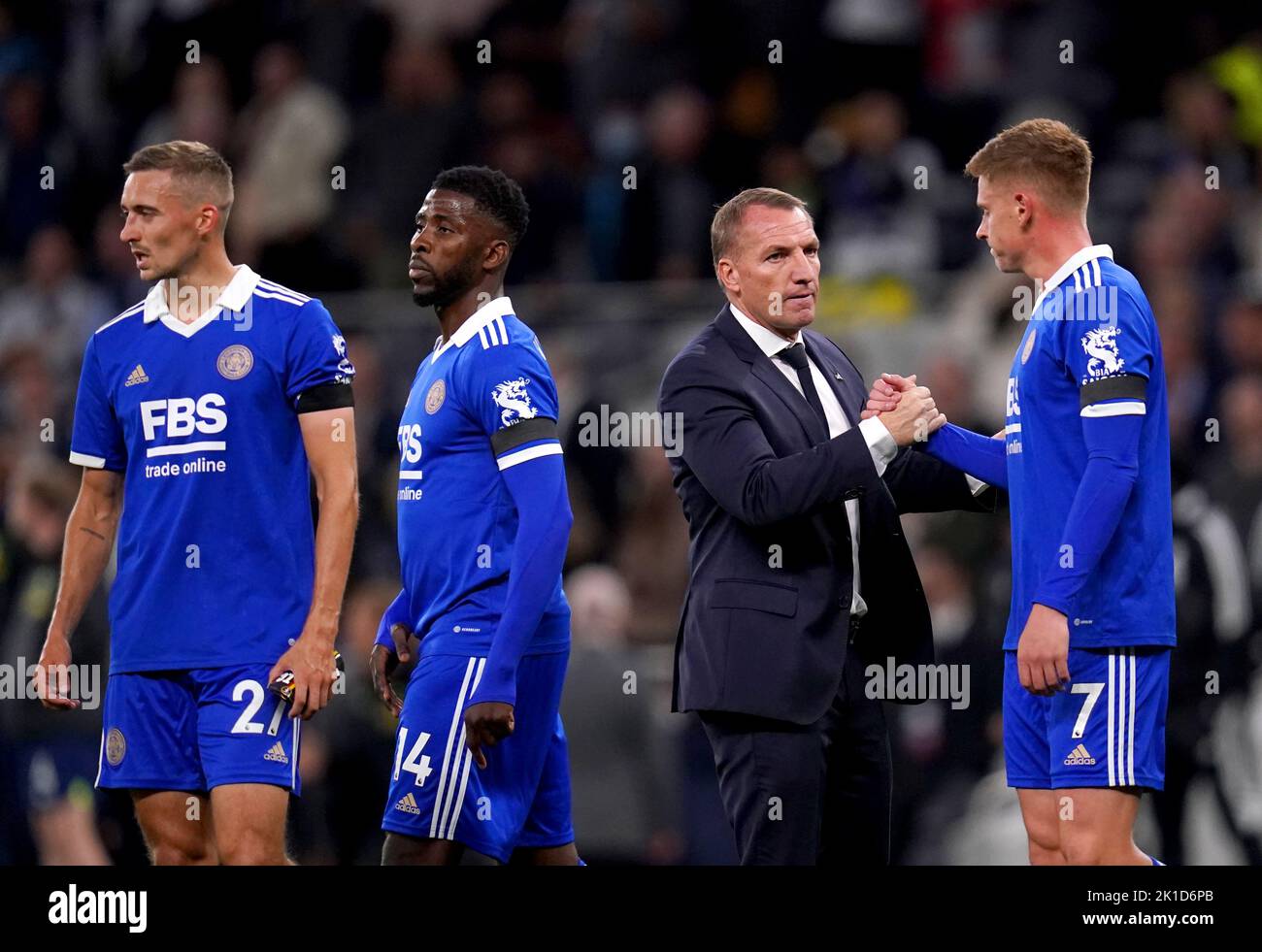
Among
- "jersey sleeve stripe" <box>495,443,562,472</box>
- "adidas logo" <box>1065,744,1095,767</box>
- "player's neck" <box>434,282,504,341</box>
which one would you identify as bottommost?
"adidas logo" <box>1065,744,1095,767</box>

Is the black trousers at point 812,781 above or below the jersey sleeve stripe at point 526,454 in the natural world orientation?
below

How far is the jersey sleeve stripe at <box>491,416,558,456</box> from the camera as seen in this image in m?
5.89

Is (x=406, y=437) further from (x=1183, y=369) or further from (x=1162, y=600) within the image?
(x=1183, y=369)

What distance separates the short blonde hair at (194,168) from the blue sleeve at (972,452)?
2056 millimetres

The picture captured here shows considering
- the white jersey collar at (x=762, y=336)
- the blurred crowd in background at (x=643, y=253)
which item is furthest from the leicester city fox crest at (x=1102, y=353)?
the blurred crowd in background at (x=643, y=253)

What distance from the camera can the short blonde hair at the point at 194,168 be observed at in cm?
608

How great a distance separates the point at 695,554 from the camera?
20.0ft

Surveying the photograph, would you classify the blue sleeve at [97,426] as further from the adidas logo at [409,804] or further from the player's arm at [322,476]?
the adidas logo at [409,804]

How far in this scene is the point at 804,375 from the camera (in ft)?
20.3

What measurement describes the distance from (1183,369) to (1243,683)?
182 centimetres

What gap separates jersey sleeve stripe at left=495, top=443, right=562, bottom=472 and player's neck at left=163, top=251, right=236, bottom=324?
92cm

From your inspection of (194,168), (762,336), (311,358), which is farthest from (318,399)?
(762,336)

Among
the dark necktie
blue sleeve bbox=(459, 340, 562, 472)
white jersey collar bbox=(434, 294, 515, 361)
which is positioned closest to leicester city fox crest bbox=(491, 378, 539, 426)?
blue sleeve bbox=(459, 340, 562, 472)

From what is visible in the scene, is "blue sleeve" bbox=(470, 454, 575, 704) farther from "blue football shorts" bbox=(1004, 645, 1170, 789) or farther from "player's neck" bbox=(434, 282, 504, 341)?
"blue football shorts" bbox=(1004, 645, 1170, 789)
